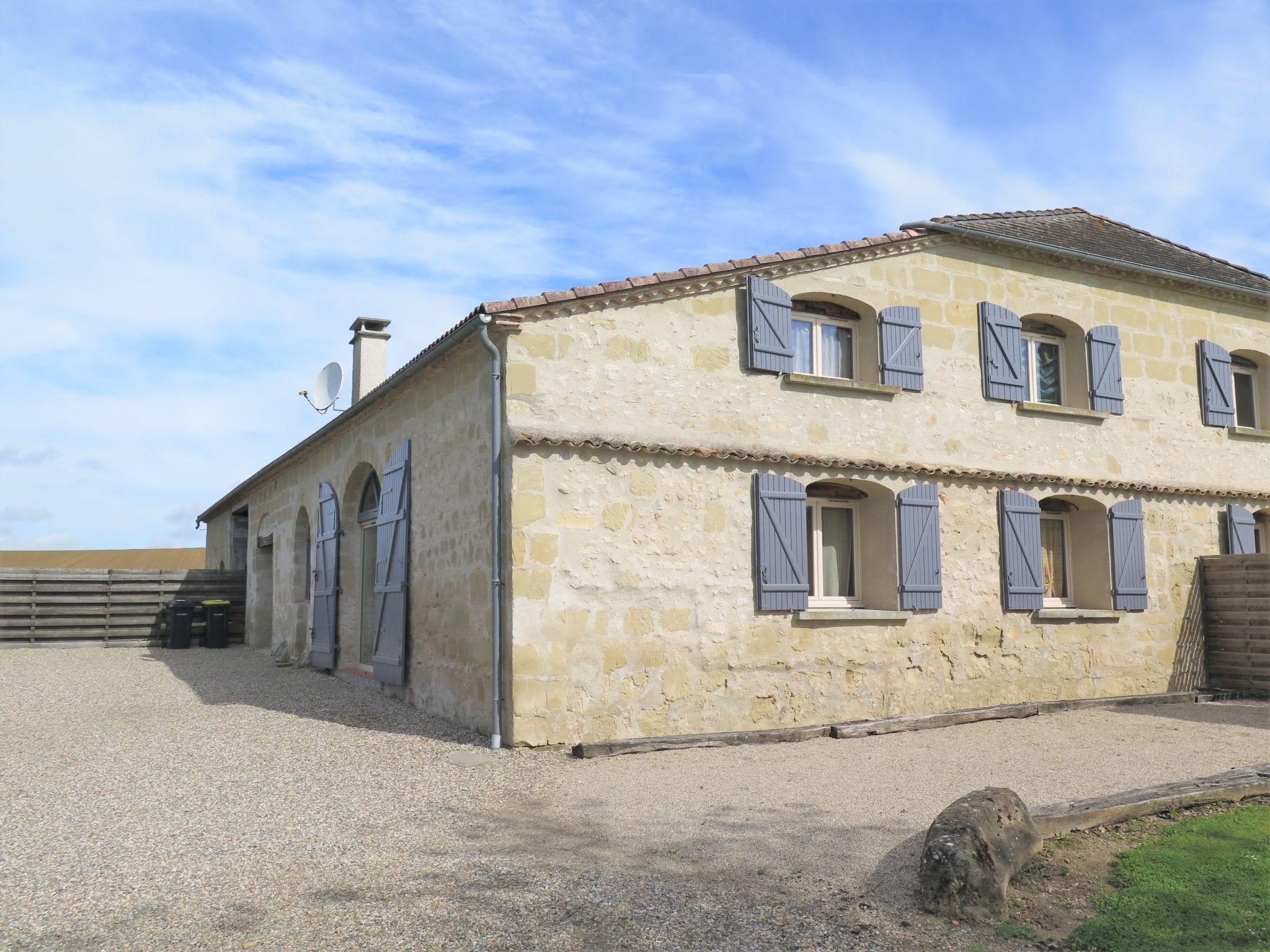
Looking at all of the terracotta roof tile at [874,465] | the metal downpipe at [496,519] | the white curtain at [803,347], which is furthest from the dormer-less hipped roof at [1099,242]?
the metal downpipe at [496,519]

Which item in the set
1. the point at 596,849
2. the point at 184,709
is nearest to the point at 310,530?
the point at 184,709

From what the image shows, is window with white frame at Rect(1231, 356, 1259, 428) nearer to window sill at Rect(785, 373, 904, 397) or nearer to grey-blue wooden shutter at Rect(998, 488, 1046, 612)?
grey-blue wooden shutter at Rect(998, 488, 1046, 612)

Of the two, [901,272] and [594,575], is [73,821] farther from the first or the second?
[901,272]

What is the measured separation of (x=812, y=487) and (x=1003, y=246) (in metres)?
3.60

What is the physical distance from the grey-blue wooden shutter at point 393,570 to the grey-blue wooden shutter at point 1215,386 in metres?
9.18

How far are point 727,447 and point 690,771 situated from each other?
9.43 ft

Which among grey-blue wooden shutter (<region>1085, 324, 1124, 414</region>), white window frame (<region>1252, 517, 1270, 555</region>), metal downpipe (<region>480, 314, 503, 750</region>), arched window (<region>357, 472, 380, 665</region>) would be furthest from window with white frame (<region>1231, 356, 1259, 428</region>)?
arched window (<region>357, 472, 380, 665</region>)

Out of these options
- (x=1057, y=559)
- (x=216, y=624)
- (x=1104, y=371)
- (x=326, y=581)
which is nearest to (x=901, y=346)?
(x=1104, y=371)

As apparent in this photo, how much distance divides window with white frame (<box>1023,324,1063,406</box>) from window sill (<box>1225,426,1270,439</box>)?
2470mm

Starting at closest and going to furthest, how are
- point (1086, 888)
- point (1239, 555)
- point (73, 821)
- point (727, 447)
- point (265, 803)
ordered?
point (1086, 888) → point (73, 821) → point (265, 803) → point (727, 447) → point (1239, 555)

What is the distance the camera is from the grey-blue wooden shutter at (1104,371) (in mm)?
11102

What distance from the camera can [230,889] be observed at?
446 cm

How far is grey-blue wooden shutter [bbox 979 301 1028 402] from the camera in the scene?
34.1 ft

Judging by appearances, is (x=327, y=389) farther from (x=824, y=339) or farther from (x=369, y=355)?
(x=824, y=339)
